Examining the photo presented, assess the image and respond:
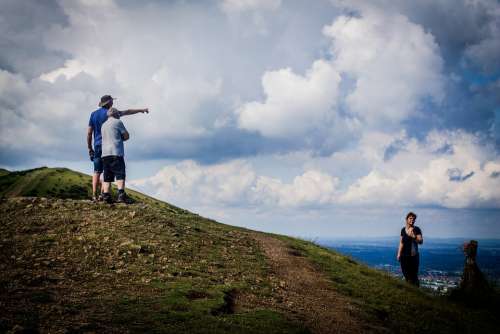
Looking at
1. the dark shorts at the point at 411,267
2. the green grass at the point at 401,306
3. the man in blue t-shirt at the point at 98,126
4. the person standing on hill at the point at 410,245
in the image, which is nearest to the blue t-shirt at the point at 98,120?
the man in blue t-shirt at the point at 98,126

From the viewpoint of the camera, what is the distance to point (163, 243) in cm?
1631

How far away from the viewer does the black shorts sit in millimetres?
18016

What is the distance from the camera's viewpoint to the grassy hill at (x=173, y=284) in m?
9.38

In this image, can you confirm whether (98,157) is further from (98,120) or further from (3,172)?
(3,172)

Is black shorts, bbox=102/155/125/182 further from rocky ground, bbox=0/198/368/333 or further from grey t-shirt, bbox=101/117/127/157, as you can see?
rocky ground, bbox=0/198/368/333

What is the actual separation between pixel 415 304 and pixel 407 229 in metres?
3.70

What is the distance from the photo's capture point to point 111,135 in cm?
1784

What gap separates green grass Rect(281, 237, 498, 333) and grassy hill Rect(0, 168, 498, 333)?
73 millimetres

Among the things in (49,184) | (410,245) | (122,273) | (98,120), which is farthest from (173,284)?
(49,184)

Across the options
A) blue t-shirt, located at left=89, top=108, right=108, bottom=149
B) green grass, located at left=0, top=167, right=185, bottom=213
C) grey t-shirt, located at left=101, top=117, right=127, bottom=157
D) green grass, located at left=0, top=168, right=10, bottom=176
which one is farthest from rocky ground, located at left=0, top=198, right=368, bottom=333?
green grass, located at left=0, top=168, right=10, bottom=176

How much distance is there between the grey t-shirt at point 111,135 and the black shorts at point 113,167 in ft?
0.73

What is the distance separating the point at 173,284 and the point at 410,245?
37.9 ft

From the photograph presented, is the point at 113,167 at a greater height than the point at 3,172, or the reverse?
the point at 3,172

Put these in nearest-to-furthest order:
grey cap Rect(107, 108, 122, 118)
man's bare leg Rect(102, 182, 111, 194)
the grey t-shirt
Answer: the grey t-shirt
grey cap Rect(107, 108, 122, 118)
man's bare leg Rect(102, 182, 111, 194)
